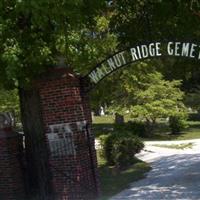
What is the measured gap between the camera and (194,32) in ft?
52.5

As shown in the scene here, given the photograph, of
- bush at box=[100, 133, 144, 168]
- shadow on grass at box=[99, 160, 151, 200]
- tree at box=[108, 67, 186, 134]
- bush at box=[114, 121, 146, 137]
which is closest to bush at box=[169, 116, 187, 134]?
tree at box=[108, 67, 186, 134]

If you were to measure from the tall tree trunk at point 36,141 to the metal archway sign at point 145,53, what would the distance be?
151 centimetres

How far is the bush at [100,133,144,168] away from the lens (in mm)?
19750

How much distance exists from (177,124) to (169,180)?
74.0 ft

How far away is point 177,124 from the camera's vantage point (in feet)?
127

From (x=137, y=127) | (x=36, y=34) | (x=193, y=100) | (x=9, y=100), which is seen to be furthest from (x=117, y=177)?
(x=193, y=100)

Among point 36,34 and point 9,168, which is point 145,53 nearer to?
point 36,34

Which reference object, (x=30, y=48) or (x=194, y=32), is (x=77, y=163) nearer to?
(x=30, y=48)

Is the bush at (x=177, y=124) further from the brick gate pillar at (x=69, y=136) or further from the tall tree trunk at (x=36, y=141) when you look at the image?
the brick gate pillar at (x=69, y=136)

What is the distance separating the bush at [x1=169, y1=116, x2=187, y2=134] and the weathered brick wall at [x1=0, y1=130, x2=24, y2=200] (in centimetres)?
2461

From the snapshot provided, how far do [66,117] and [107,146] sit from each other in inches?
270

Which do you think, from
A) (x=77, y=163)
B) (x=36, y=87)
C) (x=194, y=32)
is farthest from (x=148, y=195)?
(x=194, y=32)

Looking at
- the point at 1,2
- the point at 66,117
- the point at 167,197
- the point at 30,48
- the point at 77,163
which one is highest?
the point at 1,2

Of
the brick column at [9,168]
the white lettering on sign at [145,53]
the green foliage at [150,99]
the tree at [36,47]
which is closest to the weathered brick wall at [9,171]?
the brick column at [9,168]
